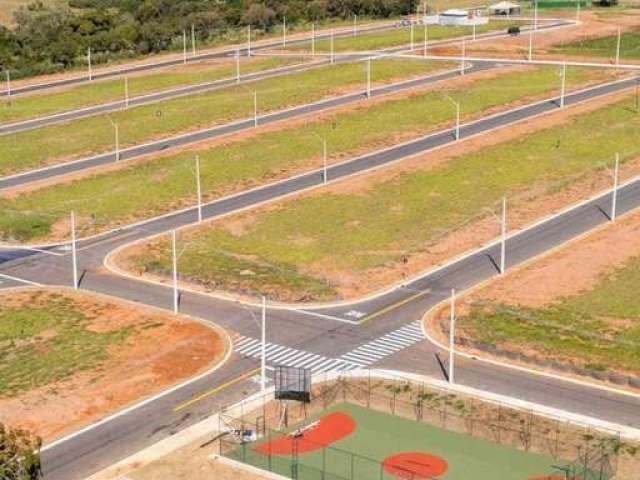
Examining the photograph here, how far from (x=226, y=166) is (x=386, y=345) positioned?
6677 centimetres

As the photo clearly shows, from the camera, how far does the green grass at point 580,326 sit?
281ft

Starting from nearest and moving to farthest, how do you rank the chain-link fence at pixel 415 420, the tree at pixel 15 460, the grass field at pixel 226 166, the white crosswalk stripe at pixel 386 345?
1. the tree at pixel 15 460
2. the chain-link fence at pixel 415 420
3. the white crosswalk stripe at pixel 386 345
4. the grass field at pixel 226 166

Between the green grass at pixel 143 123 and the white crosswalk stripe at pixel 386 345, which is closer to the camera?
the white crosswalk stripe at pixel 386 345

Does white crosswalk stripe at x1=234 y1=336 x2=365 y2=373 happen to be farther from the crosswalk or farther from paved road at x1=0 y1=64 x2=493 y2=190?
paved road at x1=0 y1=64 x2=493 y2=190

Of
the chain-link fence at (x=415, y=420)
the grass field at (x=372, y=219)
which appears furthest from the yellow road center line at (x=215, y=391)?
the grass field at (x=372, y=219)

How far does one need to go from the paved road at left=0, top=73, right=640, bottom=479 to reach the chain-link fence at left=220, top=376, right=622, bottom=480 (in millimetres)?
4080

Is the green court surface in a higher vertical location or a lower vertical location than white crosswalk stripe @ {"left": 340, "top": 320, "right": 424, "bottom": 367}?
higher

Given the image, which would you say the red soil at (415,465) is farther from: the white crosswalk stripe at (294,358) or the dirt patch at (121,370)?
the dirt patch at (121,370)

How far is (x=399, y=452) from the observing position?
2793 inches

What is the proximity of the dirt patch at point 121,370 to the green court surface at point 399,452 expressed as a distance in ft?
44.4

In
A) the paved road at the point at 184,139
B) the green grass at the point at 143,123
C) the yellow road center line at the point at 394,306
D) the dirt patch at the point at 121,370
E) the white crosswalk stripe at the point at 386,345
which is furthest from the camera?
the green grass at the point at 143,123

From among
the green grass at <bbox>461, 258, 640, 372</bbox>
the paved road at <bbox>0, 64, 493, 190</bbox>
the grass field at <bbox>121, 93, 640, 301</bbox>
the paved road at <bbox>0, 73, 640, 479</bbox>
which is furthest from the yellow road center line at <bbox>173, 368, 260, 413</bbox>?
the paved road at <bbox>0, 64, 493, 190</bbox>

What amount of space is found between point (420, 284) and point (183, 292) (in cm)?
2254

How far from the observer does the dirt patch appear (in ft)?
253
